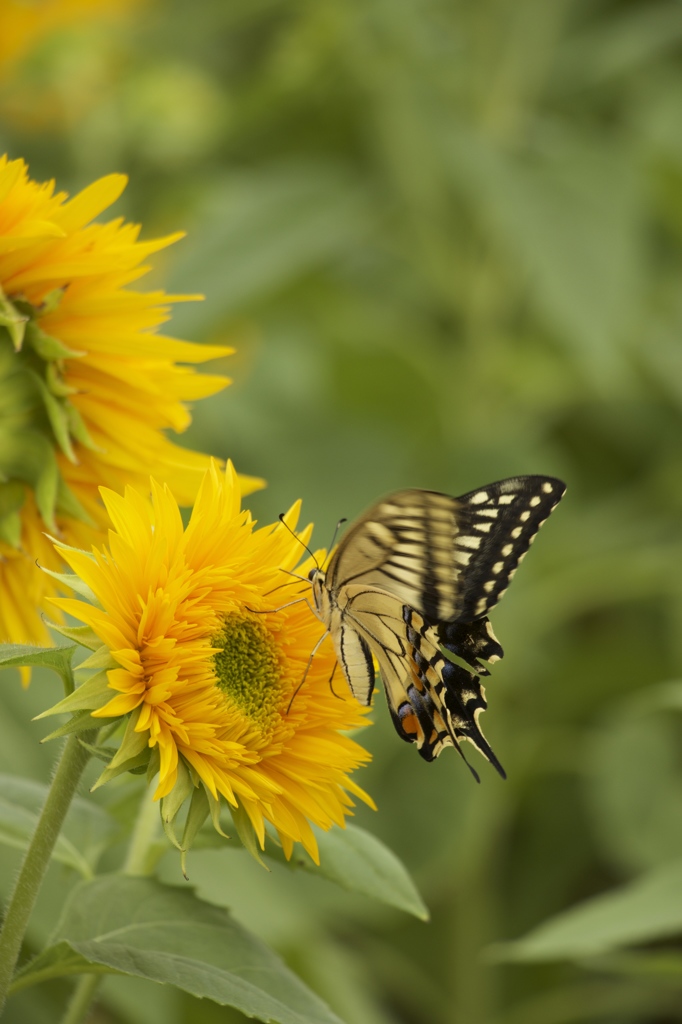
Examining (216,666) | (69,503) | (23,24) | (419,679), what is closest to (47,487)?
(69,503)

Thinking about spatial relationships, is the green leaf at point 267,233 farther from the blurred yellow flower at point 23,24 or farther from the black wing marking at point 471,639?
the black wing marking at point 471,639

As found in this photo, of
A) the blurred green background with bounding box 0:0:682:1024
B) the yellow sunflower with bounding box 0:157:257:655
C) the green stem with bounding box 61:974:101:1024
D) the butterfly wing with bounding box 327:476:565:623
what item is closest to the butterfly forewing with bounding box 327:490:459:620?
the butterfly wing with bounding box 327:476:565:623

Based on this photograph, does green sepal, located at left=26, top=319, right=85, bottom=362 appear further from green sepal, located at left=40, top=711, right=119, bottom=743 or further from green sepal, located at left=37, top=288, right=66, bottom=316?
green sepal, located at left=40, top=711, right=119, bottom=743

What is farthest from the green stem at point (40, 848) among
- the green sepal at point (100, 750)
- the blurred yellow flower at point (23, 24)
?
the blurred yellow flower at point (23, 24)

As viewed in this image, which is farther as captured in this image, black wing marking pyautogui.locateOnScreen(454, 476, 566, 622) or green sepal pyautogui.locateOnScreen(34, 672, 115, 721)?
black wing marking pyautogui.locateOnScreen(454, 476, 566, 622)

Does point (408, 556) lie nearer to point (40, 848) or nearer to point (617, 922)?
point (40, 848)

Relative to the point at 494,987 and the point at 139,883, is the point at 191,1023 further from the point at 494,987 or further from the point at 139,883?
the point at 139,883
